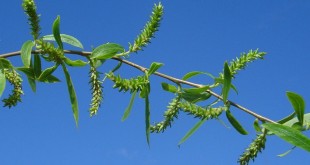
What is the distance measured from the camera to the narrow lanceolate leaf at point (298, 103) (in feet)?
5.97

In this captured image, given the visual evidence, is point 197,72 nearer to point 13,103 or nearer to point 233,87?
point 233,87

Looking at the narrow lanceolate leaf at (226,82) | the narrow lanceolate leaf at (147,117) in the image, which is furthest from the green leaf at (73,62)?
the narrow lanceolate leaf at (226,82)

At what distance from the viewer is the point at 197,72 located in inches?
78.7

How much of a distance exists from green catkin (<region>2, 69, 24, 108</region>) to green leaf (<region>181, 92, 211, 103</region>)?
591 millimetres

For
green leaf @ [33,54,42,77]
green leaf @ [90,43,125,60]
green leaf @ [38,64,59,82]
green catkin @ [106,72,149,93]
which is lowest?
green catkin @ [106,72,149,93]

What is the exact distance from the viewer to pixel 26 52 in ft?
5.57

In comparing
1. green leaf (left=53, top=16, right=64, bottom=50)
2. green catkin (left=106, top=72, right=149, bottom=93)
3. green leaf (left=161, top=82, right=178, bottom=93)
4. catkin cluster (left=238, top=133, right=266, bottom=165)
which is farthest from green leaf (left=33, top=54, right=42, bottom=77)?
catkin cluster (left=238, top=133, right=266, bottom=165)

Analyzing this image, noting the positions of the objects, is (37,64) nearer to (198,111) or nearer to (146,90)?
(146,90)

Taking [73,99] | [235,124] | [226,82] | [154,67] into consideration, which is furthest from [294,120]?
[73,99]

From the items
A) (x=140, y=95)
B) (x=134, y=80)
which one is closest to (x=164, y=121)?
(x=140, y=95)

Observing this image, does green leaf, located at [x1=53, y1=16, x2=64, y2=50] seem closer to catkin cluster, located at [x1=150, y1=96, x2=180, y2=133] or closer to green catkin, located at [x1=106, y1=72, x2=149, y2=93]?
green catkin, located at [x1=106, y1=72, x2=149, y2=93]

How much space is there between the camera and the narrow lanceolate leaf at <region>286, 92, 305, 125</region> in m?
1.82

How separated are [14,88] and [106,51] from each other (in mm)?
346

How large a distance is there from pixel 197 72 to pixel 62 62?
0.56 m
